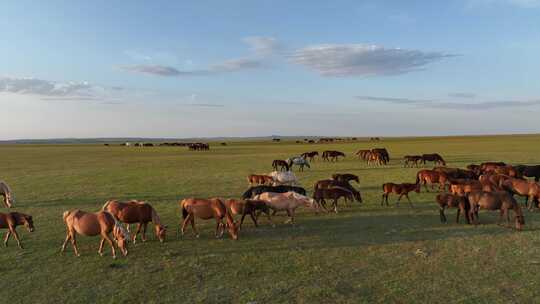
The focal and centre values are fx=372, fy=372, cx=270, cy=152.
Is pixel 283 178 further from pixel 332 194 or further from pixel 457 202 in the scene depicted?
pixel 457 202

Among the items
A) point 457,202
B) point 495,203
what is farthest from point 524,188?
point 457,202

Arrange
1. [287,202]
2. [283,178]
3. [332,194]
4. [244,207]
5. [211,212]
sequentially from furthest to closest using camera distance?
1. [283,178]
2. [332,194]
3. [287,202]
4. [244,207]
5. [211,212]

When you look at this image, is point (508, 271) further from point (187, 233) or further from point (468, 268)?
point (187, 233)

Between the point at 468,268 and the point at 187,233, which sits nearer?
the point at 468,268

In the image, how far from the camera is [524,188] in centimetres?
1317

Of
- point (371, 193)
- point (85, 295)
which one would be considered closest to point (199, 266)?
point (85, 295)

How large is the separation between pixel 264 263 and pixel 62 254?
4.89m

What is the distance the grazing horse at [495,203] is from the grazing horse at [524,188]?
8.95ft

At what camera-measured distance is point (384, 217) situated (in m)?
12.2

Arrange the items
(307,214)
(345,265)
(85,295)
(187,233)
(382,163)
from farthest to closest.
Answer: (382,163), (307,214), (187,233), (345,265), (85,295)

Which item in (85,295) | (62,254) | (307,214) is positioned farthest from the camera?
(307,214)

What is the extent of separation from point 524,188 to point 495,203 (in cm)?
341

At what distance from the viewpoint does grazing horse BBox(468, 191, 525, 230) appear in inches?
418

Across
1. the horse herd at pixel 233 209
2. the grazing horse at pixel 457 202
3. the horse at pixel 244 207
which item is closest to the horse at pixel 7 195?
the horse herd at pixel 233 209
